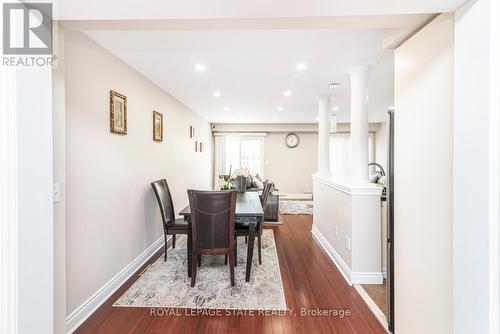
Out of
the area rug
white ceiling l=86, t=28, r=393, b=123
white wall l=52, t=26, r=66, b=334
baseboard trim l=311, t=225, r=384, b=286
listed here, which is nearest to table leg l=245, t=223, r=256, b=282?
baseboard trim l=311, t=225, r=384, b=286

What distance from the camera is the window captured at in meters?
7.80

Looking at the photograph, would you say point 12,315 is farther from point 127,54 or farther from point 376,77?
point 376,77

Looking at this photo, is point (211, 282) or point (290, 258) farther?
point (290, 258)

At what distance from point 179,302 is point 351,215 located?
193 centimetres

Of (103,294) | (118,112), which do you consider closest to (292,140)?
(118,112)

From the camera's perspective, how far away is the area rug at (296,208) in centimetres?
567

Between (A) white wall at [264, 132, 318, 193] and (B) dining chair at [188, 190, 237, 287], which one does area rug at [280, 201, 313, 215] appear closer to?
(A) white wall at [264, 132, 318, 193]

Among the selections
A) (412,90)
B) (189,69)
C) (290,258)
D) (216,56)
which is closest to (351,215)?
(290,258)

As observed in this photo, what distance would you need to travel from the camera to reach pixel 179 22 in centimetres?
119


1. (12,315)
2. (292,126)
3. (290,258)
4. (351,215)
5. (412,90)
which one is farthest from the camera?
(292,126)

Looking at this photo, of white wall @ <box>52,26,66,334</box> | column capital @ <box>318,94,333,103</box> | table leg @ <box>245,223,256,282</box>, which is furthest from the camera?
column capital @ <box>318,94,333,103</box>

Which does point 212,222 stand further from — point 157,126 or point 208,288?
point 157,126

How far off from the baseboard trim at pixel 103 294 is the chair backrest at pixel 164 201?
1.66 ft

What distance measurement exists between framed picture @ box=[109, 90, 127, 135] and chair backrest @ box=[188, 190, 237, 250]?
3.36 ft
